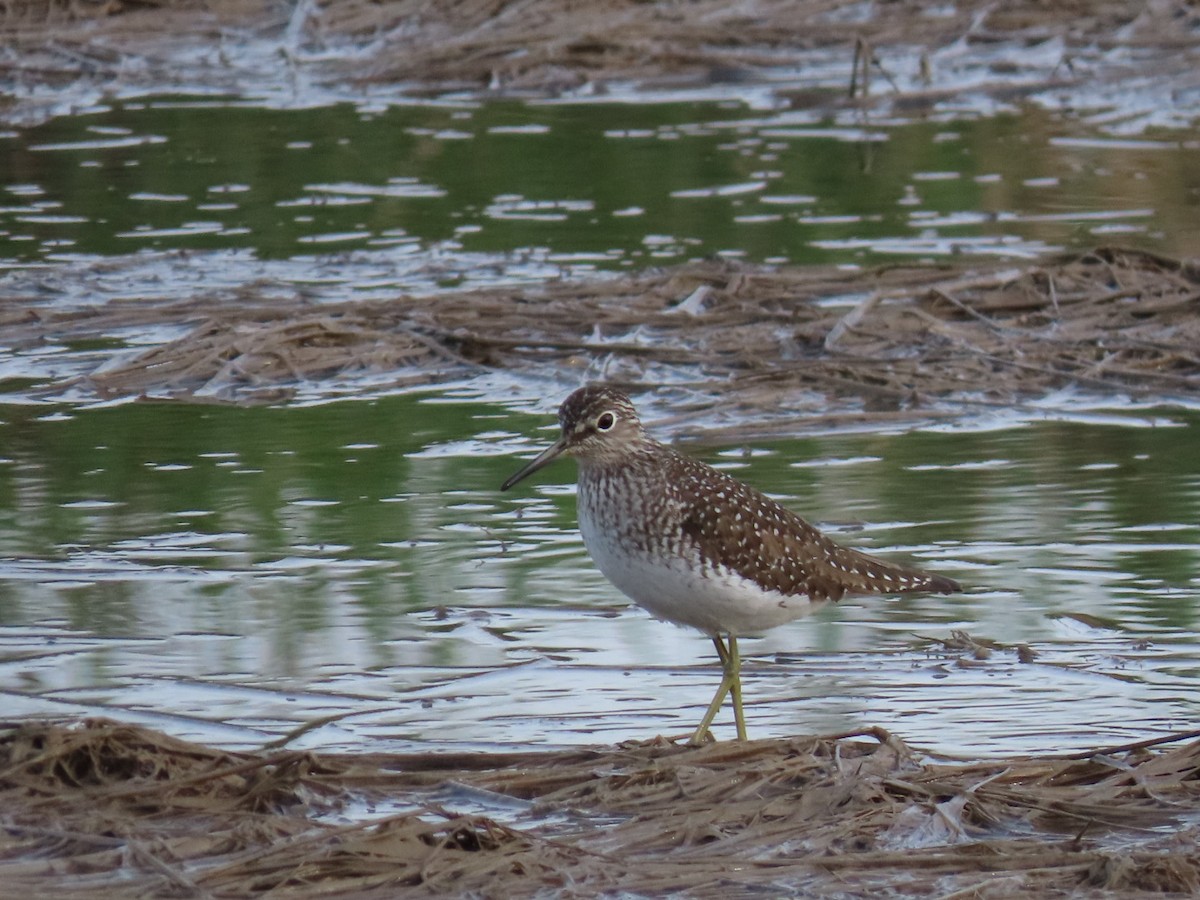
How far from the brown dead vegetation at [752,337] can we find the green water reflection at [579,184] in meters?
1.02

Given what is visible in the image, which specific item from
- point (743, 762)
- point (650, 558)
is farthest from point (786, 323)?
point (743, 762)

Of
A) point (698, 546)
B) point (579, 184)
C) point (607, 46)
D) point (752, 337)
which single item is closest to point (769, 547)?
point (698, 546)

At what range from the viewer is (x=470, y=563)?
7414mm

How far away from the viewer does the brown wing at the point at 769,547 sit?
20.0 feet

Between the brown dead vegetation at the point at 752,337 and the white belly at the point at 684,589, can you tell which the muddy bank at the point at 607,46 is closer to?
the brown dead vegetation at the point at 752,337

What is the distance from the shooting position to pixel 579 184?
46.2 feet

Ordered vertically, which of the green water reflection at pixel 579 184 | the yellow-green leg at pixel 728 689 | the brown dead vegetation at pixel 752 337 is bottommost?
the yellow-green leg at pixel 728 689

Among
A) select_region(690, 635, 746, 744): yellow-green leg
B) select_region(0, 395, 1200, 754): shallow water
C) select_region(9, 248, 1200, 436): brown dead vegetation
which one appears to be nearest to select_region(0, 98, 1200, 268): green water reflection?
select_region(9, 248, 1200, 436): brown dead vegetation

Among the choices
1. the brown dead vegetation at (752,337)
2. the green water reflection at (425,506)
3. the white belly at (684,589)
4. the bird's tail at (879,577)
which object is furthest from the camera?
the brown dead vegetation at (752,337)

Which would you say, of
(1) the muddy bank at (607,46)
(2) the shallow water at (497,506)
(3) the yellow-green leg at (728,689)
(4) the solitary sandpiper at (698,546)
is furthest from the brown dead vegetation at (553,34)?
(3) the yellow-green leg at (728,689)

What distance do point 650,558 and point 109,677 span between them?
62.1 inches

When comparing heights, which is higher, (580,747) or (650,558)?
(650,558)

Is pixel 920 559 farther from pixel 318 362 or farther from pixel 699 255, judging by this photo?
pixel 699 255

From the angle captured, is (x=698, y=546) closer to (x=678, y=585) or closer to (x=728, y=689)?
(x=678, y=585)
